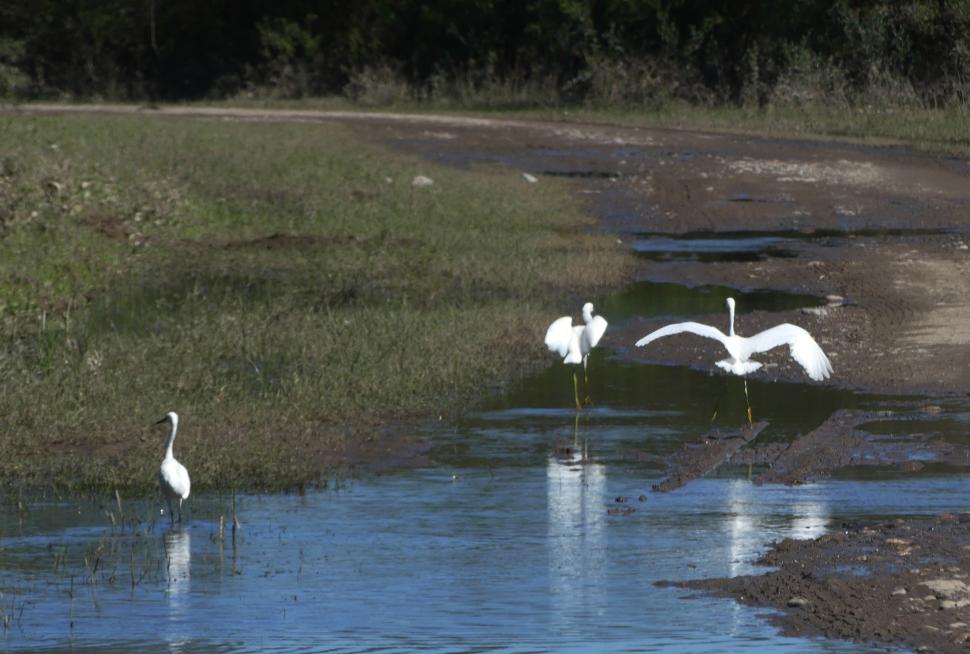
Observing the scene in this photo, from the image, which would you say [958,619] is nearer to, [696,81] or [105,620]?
[105,620]

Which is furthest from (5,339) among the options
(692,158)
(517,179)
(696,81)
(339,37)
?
(339,37)

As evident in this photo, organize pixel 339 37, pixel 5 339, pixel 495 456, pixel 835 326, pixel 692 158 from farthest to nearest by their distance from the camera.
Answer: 1. pixel 339 37
2. pixel 692 158
3. pixel 835 326
4. pixel 5 339
5. pixel 495 456

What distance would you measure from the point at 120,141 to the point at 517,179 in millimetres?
5856

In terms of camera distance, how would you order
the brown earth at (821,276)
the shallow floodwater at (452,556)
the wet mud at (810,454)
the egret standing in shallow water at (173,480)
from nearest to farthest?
the shallow floodwater at (452,556) < the brown earth at (821,276) < the egret standing in shallow water at (173,480) < the wet mud at (810,454)

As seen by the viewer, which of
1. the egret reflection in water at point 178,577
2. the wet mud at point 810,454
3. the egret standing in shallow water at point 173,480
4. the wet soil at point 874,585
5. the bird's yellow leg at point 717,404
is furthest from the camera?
the bird's yellow leg at point 717,404

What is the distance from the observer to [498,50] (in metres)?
44.2

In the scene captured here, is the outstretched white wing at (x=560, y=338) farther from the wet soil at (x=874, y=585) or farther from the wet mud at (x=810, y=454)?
the wet soil at (x=874, y=585)

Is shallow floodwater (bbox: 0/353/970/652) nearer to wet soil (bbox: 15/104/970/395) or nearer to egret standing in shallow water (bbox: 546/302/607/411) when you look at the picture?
egret standing in shallow water (bbox: 546/302/607/411)

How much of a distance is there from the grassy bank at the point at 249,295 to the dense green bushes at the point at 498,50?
1013 centimetres

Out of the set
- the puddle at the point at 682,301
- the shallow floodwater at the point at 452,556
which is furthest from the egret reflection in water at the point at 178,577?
the puddle at the point at 682,301

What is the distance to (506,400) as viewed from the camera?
482 inches

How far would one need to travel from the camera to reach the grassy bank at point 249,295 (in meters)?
10.7


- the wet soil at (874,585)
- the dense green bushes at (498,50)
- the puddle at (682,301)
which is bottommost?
the wet soil at (874,585)

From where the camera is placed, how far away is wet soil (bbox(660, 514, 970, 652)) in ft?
23.0
